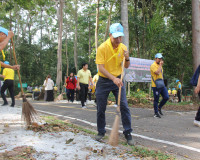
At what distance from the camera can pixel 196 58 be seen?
11812 mm

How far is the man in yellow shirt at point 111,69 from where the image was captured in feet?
12.8

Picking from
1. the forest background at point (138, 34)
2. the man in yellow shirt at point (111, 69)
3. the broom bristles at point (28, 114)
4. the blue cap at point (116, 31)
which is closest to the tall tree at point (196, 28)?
the forest background at point (138, 34)

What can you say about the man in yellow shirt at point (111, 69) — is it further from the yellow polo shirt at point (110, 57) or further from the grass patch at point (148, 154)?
the grass patch at point (148, 154)

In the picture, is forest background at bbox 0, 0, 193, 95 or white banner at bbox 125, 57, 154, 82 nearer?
white banner at bbox 125, 57, 154, 82

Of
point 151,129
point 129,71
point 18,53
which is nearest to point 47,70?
point 18,53

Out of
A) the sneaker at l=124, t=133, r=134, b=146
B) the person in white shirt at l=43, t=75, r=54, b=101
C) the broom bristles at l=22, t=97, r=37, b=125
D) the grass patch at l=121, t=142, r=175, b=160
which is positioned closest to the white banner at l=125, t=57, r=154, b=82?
the person in white shirt at l=43, t=75, r=54, b=101

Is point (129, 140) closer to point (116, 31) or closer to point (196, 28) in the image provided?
point (116, 31)

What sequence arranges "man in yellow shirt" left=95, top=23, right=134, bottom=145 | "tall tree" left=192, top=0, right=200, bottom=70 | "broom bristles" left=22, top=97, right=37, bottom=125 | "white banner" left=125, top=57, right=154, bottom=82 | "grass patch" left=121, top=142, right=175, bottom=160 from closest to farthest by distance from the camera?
"grass patch" left=121, top=142, right=175, bottom=160 < "man in yellow shirt" left=95, top=23, right=134, bottom=145 < "broom bristles" left=22, top=97, right=37, bottom=125 < "white banner" left=125, top=57, right=154, bottom=82 < "tall tree" left=192, top=0, right=200, bottom=70

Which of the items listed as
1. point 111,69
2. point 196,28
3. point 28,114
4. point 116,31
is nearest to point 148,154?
point 111,69

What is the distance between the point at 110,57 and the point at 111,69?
0.21m

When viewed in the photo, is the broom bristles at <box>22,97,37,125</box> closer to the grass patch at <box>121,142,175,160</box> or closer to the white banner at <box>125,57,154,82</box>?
the grass patch at <box>121,142,175,160</box>

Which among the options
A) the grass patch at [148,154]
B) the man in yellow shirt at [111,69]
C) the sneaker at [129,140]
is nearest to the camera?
the grass patch at [148,154]

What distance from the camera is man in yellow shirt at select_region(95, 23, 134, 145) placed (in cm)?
389

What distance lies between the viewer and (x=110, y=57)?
4.01 m
